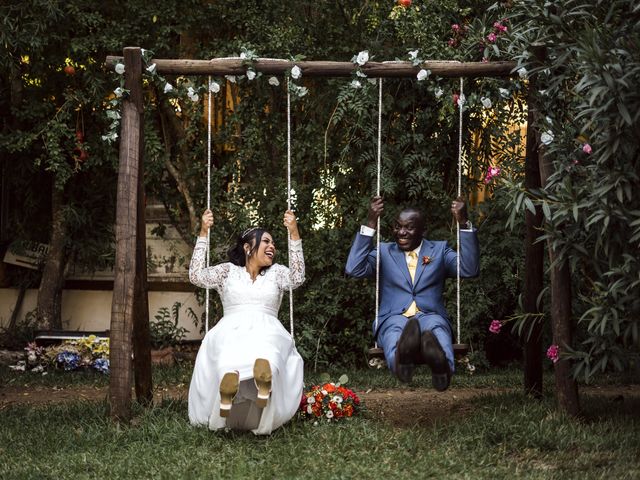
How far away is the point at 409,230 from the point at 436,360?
46.6 inches

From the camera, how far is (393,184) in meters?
10.7

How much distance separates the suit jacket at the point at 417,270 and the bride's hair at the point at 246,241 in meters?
0.71

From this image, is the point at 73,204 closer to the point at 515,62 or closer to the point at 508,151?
the point at 508,151

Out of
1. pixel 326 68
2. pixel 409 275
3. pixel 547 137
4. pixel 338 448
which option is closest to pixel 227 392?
pixel 338 448

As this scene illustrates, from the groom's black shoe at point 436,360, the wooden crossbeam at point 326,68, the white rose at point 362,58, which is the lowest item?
the groom's black shoe at point 436,360

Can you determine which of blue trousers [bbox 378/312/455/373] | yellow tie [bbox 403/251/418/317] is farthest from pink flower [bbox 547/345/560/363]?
yellow tie [bbox 403/251/418/317]

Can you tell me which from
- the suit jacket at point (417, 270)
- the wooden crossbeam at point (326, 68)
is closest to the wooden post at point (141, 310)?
the wooden crossbeam at point (326, 68)

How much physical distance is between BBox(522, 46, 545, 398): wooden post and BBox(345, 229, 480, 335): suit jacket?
0.56 metres

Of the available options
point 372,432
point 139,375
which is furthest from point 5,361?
point 372,432

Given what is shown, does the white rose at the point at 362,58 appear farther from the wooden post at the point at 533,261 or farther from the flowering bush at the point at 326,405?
the flowering bush at the point at 326,405

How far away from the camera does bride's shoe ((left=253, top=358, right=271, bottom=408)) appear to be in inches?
263

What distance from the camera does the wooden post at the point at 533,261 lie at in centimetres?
779

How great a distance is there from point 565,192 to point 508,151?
4604 millimetres

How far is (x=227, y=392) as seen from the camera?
6.67 m
